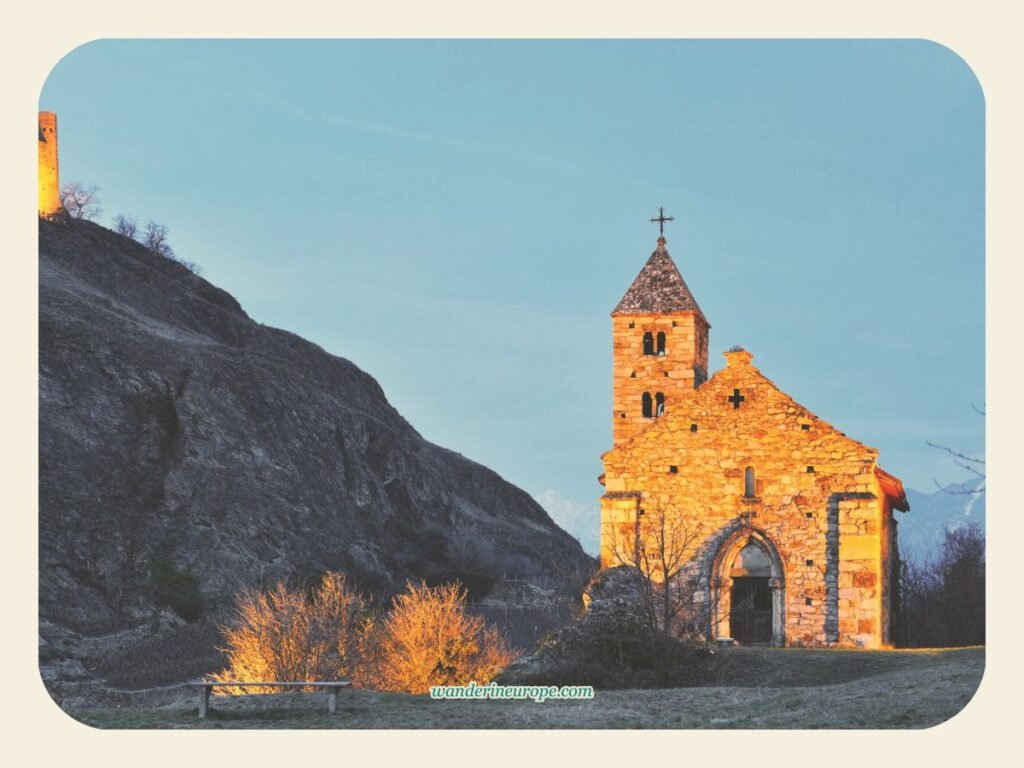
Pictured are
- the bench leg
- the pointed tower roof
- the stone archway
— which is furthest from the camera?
the pointed tower roof

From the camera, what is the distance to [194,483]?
75.4 metres

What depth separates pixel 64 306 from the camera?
3177 inches

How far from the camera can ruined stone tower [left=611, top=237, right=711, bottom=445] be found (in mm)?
36719

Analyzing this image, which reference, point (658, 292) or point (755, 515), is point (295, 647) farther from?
point (658, 292)

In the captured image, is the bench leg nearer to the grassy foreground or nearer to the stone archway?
the grassy foreground

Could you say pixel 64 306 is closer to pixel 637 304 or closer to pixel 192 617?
pixel 192 617

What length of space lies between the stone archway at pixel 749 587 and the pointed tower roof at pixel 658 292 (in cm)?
804

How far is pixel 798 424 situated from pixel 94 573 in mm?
41331

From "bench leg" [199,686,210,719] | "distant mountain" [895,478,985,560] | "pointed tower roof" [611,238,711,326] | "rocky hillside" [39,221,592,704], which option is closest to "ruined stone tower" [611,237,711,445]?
"pointed tower roof" [611,238,711,326]

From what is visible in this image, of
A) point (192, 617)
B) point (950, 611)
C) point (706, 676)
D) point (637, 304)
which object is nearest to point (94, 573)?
point (192, 617)

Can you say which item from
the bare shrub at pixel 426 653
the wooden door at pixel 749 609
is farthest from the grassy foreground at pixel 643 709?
the wooden door at pixel 749 609

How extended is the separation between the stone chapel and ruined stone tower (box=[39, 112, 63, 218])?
10.6 metres

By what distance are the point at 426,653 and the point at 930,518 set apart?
1019cm

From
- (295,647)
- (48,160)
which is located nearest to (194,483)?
(295,647)
